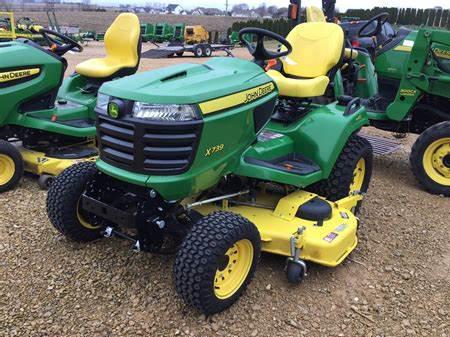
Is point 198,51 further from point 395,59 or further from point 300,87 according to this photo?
point 300,87

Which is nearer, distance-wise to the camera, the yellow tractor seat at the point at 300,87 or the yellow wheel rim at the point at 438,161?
the yellow tractor seat at the point at 300,87

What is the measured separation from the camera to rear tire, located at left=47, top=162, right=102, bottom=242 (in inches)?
123

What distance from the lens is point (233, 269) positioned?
2.84 metres

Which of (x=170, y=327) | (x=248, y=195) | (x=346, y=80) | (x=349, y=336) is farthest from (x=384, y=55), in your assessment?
(x=170, y=327)

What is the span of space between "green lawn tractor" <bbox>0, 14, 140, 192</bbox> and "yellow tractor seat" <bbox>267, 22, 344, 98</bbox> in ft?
6.28

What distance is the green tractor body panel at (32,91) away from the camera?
4.40 metres

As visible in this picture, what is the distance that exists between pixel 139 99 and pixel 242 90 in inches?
26.1

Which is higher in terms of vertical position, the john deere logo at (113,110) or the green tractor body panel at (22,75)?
the john deere logo at (113,110)

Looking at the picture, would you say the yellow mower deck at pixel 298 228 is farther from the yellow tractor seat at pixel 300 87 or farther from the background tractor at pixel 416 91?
the background tractor at pixel 416 91

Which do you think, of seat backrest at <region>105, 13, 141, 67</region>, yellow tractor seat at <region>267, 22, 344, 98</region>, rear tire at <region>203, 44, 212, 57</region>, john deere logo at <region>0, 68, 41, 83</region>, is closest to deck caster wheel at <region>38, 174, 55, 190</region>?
john deere logo at <region>0, 68, 41, 83</region>

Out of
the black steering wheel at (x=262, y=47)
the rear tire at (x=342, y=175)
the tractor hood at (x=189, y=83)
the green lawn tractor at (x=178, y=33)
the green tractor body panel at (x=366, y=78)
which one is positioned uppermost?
the black steering wheel at (x=262, y=47)

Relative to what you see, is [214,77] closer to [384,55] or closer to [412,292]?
[412,292]

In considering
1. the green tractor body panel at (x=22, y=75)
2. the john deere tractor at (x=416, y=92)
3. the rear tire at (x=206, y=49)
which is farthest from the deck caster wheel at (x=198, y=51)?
the green tractor body panel at (x=22, y=75)

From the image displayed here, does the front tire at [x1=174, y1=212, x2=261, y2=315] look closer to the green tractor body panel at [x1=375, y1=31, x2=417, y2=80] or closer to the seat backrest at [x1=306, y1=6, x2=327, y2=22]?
the seat backrest at [x1=306, y1=6, x2=327, y2=22]
